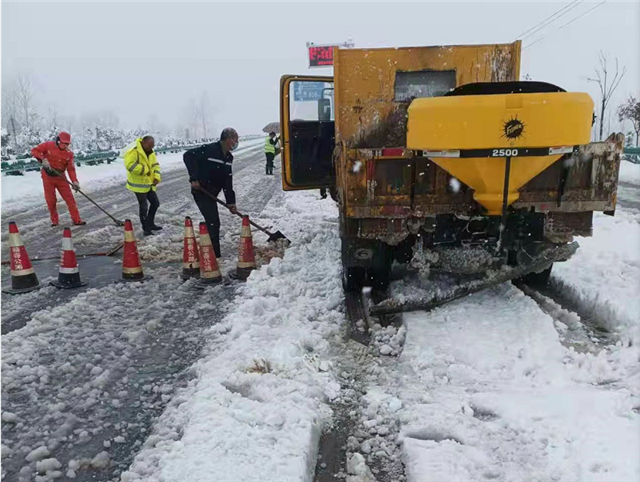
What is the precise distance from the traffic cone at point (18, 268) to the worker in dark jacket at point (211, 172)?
2106mm

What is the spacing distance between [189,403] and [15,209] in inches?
419

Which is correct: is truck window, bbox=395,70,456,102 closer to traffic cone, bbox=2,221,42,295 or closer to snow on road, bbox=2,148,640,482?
snow on road, bbox=2,148,640,482

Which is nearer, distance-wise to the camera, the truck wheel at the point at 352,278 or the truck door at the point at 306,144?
the truck wheel at the point at 352,278

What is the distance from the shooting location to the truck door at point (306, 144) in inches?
246

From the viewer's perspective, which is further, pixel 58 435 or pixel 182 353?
pixel 182 353

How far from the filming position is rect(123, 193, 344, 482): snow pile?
248 cm

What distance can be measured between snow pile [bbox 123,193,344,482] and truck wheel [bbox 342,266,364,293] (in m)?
0.11

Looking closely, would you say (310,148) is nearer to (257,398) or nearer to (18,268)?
(18,268)

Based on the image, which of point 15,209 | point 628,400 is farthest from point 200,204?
point 15,209

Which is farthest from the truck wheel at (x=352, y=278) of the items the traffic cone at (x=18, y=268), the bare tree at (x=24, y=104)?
the bare tree at (x=24, y=104)

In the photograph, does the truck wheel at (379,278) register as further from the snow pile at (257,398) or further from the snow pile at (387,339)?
the snow pile at (387,339)

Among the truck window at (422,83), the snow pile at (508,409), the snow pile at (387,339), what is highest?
the truck window at (422,83)

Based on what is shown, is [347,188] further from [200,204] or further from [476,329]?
[200,204]

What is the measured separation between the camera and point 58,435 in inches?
112
